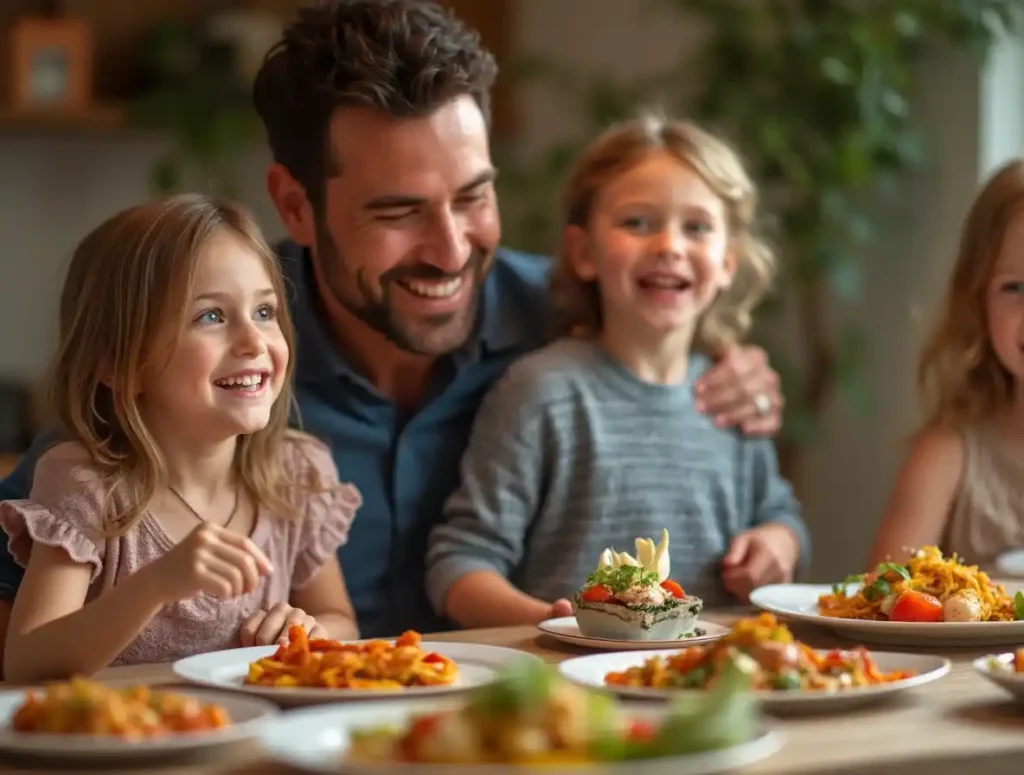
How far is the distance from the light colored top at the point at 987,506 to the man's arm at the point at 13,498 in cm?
124

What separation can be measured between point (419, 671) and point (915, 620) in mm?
554

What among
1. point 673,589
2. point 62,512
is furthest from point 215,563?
point 673,589

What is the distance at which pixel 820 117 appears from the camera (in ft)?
11.6

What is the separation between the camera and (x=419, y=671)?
129 centimetres

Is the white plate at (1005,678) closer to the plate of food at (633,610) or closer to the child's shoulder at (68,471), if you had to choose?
the plate of food at (633,610)

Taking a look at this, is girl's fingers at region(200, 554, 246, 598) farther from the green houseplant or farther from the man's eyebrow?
the green houseplant

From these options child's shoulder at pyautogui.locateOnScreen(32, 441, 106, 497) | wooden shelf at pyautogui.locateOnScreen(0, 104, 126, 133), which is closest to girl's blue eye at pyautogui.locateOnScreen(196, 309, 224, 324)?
child's shoulder at pyautogui.locateOnScreen(32, 441, 106, 497)

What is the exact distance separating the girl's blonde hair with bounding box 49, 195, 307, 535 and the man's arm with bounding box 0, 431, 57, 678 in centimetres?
12

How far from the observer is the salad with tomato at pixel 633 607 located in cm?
152

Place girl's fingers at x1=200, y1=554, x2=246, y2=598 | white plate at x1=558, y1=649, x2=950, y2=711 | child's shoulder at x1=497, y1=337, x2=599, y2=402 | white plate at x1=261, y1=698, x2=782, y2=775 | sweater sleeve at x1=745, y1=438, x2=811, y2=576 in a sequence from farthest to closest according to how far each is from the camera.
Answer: sweater sleeve at x1=745, y1=438, x2=811, y2=576, child's shoulder at x1=497, y1=337, x2=599, y2=402, girl's fingers at x1=200, y1=554, x2=246, y2=598, white plate at x1=558, y1=649, x2=950, y2=711, white plate at x1=261, y1=698, x2=782, y2=775

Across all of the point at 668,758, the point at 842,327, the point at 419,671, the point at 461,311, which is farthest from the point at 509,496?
the point at 842,327

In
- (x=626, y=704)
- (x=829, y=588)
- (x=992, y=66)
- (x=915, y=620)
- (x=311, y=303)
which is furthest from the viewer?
(x=992, y=66)

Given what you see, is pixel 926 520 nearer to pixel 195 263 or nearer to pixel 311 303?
pixel 311 303

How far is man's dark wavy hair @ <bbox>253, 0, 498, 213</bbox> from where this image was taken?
82.7 inches
